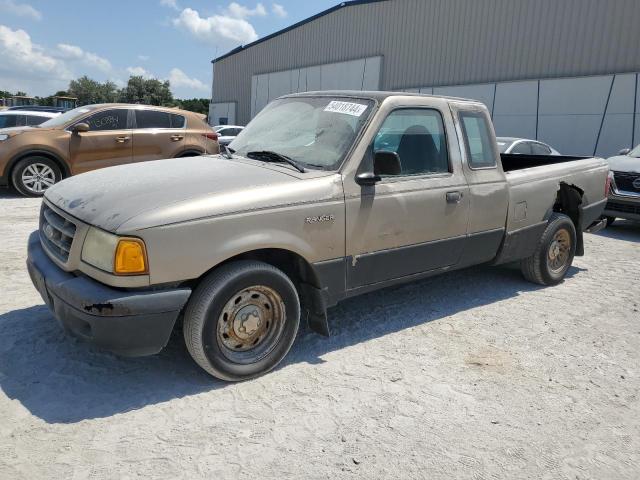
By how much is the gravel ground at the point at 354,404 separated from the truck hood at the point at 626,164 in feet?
17.9

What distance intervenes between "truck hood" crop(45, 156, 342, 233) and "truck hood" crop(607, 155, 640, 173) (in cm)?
765

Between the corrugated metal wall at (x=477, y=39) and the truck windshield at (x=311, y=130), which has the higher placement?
the corrugated metal wall at (x=477, y=39)

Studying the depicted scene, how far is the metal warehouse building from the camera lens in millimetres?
15938

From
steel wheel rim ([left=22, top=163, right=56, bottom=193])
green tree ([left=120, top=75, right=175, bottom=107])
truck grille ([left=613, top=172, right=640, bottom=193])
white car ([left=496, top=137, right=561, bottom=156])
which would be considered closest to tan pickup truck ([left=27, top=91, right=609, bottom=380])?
truck grille ([left=613, top=172, right=640, bottom=193])

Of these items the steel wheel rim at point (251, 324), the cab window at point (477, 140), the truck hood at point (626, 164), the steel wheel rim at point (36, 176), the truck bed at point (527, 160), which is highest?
the cab window at point (477, 140)

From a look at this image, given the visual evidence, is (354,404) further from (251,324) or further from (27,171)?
(27,171)

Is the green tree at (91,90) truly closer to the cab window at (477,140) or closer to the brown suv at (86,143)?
the brown suv at (86,143)

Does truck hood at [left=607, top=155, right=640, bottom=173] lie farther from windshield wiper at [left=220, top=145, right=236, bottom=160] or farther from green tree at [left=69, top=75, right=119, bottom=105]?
green tree at [left=69, top=75, right=119, bottom=105]

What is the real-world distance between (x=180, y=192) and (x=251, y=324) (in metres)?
0.91

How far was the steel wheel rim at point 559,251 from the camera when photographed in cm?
554

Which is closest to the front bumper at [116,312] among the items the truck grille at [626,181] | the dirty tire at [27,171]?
the dirty tire at [27,171]

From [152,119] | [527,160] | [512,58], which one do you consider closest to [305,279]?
[527,160]

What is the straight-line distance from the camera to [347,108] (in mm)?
3938

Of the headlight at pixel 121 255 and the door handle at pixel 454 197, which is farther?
the door handle at pixel 454 197
